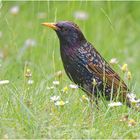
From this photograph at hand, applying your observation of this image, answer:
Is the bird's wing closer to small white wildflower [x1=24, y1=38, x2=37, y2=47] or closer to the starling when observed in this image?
the starling

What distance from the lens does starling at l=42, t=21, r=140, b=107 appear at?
249 inches

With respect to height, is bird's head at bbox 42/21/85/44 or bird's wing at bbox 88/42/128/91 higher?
bird's head at bbox 42/21/85/44

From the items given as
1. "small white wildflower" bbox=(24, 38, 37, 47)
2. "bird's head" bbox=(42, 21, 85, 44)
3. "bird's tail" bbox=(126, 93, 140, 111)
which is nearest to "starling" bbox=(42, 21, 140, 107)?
"bird's head" bbox=(42, 21, 85, 44)

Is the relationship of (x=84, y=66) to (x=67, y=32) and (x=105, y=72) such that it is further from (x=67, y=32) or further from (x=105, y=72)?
(x=67, y=32)

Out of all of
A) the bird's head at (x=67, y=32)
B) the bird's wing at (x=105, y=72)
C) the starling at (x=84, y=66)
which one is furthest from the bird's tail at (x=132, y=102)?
the bird's head at (x=67, y=32)

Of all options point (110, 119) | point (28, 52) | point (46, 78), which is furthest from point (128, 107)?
point (28, 52)

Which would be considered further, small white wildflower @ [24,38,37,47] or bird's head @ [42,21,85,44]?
small white wildflower @ [24,38,37,47]

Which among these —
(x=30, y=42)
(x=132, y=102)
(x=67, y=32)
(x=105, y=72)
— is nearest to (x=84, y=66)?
(x=105, y=72)

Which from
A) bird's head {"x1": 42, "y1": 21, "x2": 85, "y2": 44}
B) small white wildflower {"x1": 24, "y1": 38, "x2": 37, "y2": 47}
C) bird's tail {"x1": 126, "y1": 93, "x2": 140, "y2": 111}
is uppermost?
bird's head {"x1": 42, "y1": 21, "x2": 85, "y2": 44}

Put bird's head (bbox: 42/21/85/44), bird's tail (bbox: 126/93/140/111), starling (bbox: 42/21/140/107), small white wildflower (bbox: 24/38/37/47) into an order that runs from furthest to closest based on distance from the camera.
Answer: small white wildflower (bbox: 24/38/37/47) → bird's head (bbox: 42/21/85/44) → starling (bbox: 42/21/140/107) → bird's tail (bbox: 126/93/140/111)

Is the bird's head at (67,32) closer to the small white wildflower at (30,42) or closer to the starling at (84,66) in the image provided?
the starling at (84,66)

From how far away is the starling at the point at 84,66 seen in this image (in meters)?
6.34

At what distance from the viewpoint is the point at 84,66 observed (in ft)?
21.0

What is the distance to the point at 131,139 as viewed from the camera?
5.23m
